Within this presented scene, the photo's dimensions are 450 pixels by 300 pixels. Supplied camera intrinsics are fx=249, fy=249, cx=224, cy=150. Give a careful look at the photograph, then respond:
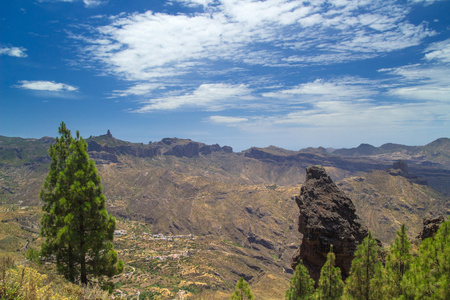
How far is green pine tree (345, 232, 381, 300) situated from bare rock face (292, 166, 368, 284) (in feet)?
30.0

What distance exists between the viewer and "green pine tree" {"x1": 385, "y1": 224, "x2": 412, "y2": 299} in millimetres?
14922

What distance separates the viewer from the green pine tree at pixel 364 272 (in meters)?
17.6

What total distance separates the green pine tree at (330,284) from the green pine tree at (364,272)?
4.87 ft

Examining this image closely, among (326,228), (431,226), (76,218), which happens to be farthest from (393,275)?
(431,226)

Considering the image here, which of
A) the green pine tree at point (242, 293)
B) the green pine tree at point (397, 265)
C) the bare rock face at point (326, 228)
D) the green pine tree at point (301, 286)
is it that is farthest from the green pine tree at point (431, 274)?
the bare rock face at point (326, 228)

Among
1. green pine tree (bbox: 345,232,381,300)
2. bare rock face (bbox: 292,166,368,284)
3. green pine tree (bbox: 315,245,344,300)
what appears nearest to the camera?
green pine tree (bbox: 345,232,381,300)

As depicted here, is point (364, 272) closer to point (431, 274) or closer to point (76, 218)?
point (431, 274)

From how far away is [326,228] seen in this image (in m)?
28.0

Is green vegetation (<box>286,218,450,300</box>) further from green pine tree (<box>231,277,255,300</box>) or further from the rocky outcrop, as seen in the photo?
the rocky outcrop

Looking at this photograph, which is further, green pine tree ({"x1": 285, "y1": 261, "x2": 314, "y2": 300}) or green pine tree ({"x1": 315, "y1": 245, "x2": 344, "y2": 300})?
green pine tree ({"x1": 285, "y1": 261, "x2": 314, "y2": 300})

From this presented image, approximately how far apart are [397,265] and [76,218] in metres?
21.1

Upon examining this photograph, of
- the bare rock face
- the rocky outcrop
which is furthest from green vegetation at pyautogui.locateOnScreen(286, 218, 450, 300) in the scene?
the rocky outcrop

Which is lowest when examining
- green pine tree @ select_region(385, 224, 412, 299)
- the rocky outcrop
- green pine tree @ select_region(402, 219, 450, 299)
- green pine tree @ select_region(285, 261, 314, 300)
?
green pine tree @ select_region(285, 261, 314, 300)

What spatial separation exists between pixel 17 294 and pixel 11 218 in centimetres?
17366
